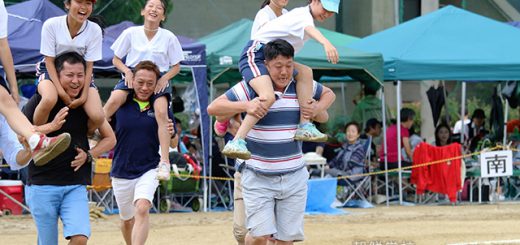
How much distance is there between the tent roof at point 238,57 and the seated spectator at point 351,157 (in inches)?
37.1

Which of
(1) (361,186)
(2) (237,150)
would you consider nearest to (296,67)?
(2) (237,150)

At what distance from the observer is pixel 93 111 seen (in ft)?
27.1

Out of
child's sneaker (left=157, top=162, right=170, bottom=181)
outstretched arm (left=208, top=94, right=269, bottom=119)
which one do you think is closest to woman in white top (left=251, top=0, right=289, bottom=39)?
child's sneaker (left=157, top=162, right=170, bottom=181)

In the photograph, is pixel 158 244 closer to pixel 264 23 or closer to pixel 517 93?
pixel 264 23

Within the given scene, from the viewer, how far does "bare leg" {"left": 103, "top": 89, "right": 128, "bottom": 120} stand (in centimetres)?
974

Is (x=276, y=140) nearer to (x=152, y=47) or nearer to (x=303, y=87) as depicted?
(x=303, y=87)

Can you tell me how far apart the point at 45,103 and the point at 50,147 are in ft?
2.57

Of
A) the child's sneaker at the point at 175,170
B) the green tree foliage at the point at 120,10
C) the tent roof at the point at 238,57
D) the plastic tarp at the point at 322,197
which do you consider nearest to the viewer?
the child's sneaker at the point at 175,170

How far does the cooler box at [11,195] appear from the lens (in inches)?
639

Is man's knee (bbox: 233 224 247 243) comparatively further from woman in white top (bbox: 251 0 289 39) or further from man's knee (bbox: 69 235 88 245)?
man's knee (bbox: 69 235 88 245)

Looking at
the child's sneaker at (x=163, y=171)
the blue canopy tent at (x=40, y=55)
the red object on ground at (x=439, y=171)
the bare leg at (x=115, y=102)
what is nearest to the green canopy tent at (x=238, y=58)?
the blue canopy tent at (x=40, y=55)

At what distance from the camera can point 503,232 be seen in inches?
540

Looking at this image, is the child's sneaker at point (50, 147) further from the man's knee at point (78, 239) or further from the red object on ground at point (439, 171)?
the red object on ground at point (439, 171)

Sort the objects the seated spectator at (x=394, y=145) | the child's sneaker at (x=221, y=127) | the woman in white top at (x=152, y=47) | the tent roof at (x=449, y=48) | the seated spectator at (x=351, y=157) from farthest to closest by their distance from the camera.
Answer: the seated spectator at (x=394, y=145) < the tent roof at (x=449, y=48) < the seated spectator at (x=351, y=157) < the woman in white top at (x=152, y=47) < the child's sneaker at (x=221, y=127)
